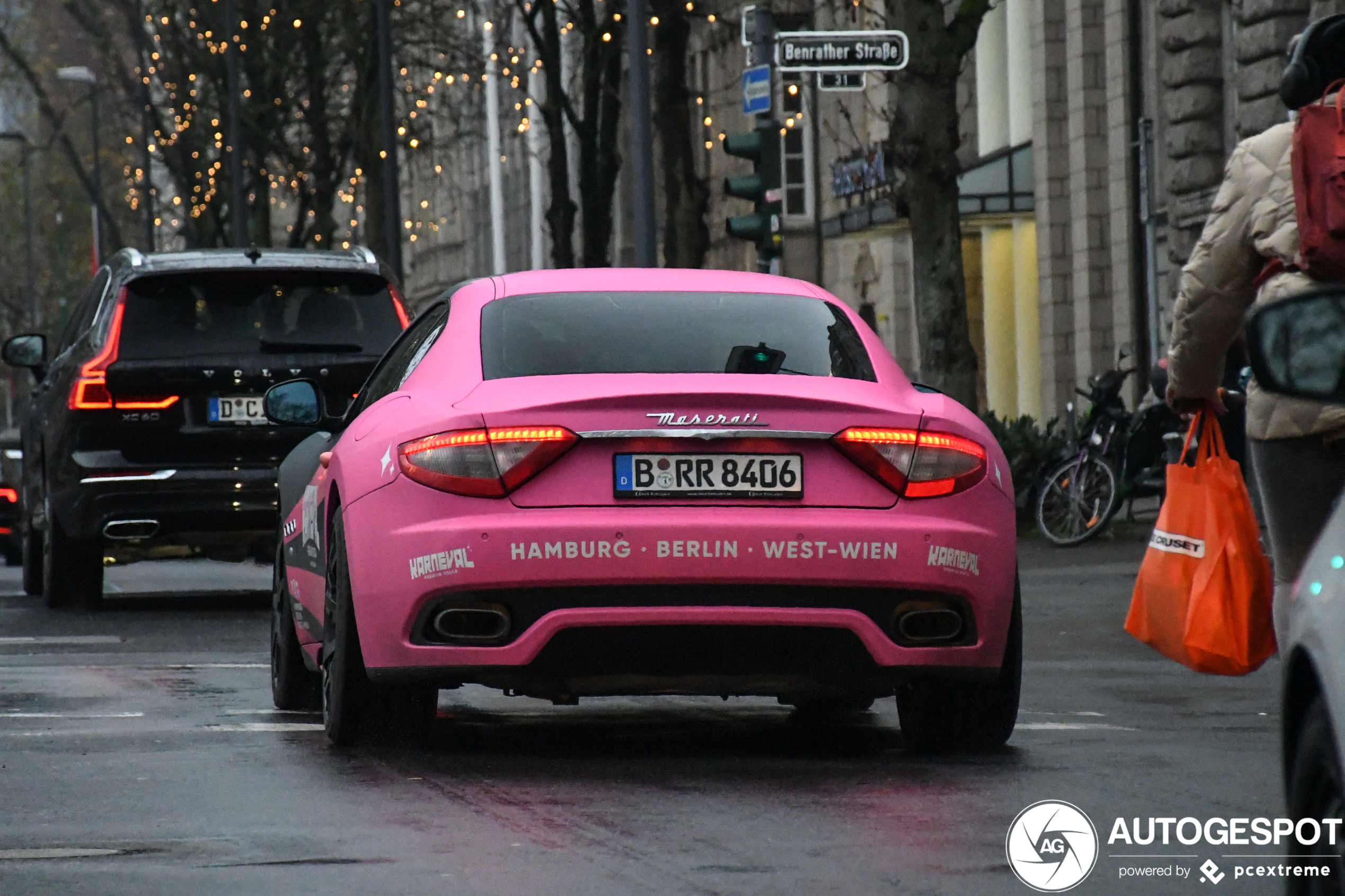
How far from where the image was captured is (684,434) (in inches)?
280

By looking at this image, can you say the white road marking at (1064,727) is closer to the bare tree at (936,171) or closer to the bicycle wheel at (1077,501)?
the bicycle wheel at (1077,501)

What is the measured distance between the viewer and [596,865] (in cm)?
562

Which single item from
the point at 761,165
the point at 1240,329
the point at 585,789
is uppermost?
the point at 761,165

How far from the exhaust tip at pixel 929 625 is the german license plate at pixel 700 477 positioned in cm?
43

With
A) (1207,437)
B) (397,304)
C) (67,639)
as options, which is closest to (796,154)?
(397,304)

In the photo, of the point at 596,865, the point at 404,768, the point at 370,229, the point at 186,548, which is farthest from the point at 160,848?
the point at 370,229

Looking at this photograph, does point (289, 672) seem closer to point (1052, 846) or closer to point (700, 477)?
point (700, 477)

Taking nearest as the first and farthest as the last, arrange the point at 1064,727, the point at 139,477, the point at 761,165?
the point at 1064,727 < the point at 139,477 < the point at 761,165

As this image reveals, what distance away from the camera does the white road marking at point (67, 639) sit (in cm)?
1275

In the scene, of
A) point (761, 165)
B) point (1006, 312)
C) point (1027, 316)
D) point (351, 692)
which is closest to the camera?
point (351, 692)

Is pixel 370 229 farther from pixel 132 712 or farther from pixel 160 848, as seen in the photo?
pixel 160 848

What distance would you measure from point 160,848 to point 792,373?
239 cm

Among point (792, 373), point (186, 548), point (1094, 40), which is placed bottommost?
point (186, 548)

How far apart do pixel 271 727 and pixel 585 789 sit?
2001 millimetres
